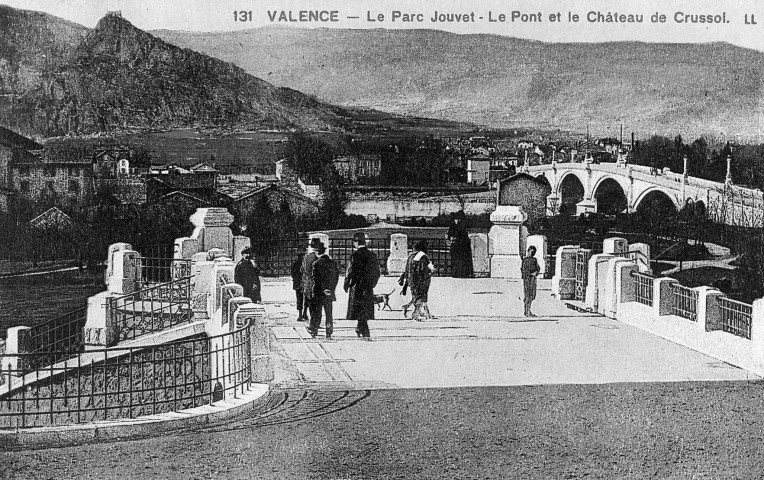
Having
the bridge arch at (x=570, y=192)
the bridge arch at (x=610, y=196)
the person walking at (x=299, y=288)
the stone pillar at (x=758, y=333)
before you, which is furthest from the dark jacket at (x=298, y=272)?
the bridge arch at (x=610, y=196)

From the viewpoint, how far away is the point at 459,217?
527 inches

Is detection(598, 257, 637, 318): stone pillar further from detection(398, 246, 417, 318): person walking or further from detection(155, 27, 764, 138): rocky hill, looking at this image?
detection(155, 27, 764, 138): rocky hill

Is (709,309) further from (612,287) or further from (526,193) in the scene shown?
(526,193)

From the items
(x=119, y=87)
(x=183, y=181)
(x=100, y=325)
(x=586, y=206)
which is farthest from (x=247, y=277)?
(x=586, y=206)

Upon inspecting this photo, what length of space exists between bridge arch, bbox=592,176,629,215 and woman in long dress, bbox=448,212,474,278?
1981mm

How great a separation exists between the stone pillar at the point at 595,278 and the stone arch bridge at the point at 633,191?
2.25m

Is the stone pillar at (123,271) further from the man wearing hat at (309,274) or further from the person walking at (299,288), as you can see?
the man wearing hat at (309,274)

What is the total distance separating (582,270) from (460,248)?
90.5 inches

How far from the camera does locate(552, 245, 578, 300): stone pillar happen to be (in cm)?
1180

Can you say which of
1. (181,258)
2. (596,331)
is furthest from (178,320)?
(596,331)

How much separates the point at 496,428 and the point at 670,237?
9.43 m

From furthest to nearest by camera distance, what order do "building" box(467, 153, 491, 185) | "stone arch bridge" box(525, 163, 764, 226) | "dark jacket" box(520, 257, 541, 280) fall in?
"building" box(467, 153, 491, 185), "stone arch bridge" box(525, 163, 764, 226), "dark jacket" box(520, 257, 541, 280)

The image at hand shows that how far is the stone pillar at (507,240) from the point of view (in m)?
13.4

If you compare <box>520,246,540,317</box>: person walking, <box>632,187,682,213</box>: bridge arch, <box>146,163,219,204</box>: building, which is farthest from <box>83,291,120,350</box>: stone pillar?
<box>632,187,682,213</box>: bridge arch
